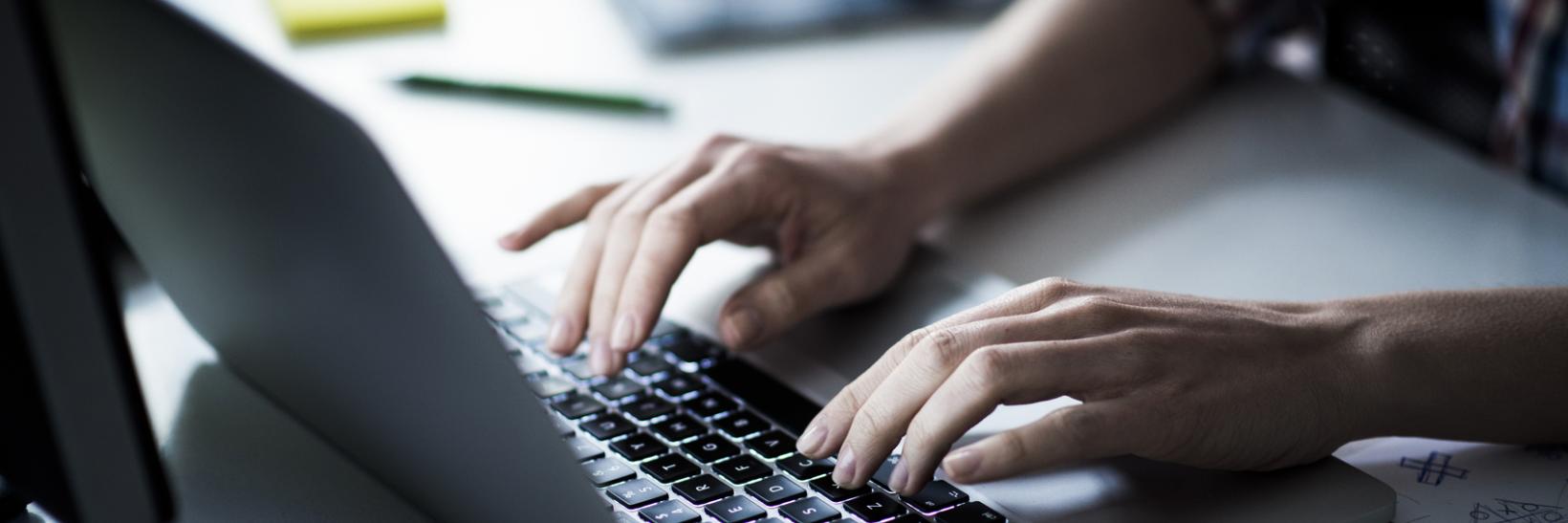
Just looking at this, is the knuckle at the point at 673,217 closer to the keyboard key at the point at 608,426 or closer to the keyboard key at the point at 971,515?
the keyboard key at the point at 608,426

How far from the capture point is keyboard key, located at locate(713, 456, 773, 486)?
0.53 meters

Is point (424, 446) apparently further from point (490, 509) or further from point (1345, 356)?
point (1345, 356)

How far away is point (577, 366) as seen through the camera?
641 millimetres

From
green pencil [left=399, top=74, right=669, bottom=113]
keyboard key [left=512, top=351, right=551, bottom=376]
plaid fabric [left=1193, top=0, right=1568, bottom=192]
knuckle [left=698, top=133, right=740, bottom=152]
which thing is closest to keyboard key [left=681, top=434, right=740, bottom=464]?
keyboard key [left=512, top=351, right=551, bottom=376]

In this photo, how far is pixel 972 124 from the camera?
2.85 feet

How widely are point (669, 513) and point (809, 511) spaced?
5 cm

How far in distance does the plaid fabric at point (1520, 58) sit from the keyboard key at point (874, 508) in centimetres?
58

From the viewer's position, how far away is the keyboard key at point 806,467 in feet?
1.75

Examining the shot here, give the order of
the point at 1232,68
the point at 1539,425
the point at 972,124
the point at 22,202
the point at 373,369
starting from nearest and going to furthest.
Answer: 1. the point at 22,202
2. the point at 373,369
3. the point at 1539,425
4. the point at 972,124
5. the point at 1232,68

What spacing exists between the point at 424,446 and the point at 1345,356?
346mm

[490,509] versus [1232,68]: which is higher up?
[1232,68]

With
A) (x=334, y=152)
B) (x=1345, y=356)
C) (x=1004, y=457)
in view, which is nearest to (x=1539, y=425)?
(x=1345, y=356)

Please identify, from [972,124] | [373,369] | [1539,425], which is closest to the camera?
[373,369]

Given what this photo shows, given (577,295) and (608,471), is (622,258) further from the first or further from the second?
(608,471)
